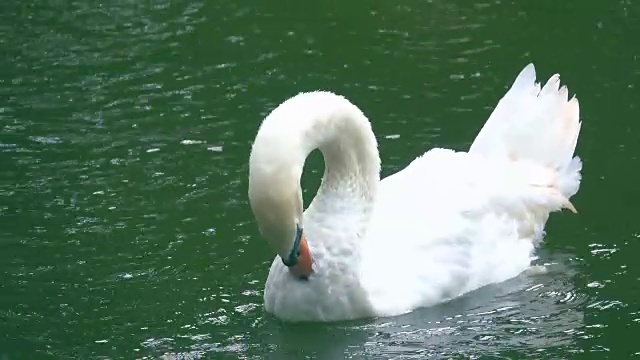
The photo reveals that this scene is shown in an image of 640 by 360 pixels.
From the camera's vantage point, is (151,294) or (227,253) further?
(227,253)

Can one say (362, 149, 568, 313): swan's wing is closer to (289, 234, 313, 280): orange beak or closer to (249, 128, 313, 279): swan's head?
(289, 234, 313, 280): orange beak

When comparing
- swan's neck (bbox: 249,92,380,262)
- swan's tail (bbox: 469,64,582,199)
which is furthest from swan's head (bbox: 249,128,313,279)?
swan's tail (bbox: 469,64,582,199)

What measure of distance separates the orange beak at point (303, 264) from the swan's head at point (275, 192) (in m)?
0.31

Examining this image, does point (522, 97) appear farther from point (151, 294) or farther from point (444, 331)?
point (151, 294)

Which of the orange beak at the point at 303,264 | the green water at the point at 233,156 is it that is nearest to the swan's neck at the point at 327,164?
the orange beak at the point at 303,264

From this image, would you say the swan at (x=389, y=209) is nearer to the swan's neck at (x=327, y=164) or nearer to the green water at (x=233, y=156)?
the swan's neck at (x=327, y=164)

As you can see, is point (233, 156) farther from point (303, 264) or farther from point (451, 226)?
point (303, 264)

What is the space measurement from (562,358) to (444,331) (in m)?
0.82

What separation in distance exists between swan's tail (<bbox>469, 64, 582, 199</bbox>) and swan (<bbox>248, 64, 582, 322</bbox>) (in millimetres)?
11

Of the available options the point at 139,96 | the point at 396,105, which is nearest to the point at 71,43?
the point at 139,96

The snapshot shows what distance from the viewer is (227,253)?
10.1 metres

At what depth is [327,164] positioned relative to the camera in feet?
29.7

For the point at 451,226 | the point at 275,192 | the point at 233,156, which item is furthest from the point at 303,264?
the point at 233,156

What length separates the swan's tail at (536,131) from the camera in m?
10.5
